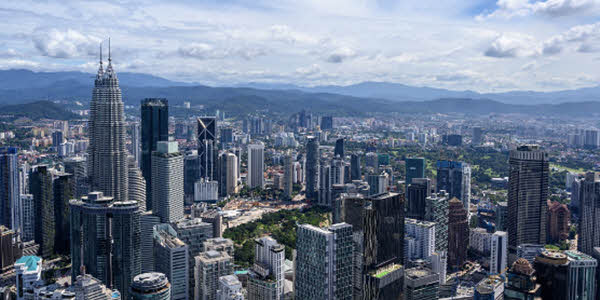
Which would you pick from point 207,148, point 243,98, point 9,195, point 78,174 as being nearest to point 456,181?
point 207,148

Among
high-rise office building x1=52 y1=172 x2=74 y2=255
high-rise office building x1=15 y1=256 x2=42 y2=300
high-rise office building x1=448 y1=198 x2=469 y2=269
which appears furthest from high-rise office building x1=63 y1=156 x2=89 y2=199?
high-rise office building x1=448 y1=198 x2=469 y2=269

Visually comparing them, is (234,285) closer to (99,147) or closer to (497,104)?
(99,147)

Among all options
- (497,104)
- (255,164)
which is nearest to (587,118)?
(497,104)

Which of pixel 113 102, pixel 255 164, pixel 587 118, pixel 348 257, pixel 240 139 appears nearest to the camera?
pixel 348 257

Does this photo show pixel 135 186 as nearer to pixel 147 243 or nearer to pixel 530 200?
pixel 147 243

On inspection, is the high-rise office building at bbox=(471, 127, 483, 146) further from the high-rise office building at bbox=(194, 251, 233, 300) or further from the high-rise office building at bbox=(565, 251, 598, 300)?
the high-rise office building at bbox=(194, 251, 233, 300)

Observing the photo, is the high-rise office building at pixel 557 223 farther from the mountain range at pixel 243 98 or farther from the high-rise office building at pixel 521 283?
the mountain range at pixel 243 98
